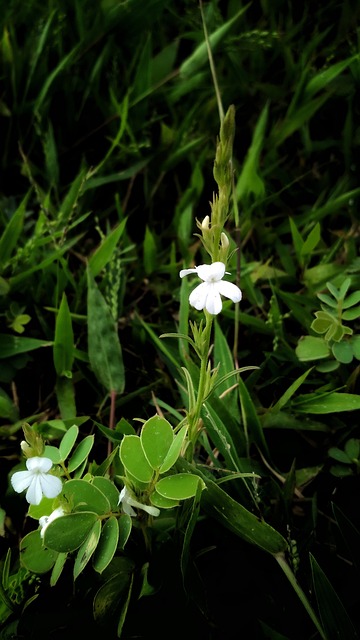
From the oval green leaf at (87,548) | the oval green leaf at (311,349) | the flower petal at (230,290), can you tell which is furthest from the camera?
the oval green leaf at (311,349)

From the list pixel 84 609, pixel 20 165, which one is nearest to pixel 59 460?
pixel 84 609

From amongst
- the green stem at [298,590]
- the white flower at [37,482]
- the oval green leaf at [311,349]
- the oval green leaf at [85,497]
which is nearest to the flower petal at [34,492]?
the white flower at [37,482]

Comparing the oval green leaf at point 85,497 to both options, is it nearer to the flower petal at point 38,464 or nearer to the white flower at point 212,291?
the flower petal at point 38,464

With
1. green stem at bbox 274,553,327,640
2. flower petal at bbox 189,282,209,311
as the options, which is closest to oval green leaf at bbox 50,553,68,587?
green stem at bbox 274,553,327,640

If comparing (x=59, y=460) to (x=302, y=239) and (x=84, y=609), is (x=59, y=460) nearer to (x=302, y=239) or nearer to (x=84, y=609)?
(x=84, y=609)

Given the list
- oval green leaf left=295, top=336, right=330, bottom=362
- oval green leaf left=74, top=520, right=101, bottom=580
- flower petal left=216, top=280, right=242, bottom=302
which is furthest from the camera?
oval green leaf left=295, top=336, right=330, bottom=362

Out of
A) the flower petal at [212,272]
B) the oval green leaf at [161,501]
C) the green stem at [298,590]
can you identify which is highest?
the flower petal at [212,272]

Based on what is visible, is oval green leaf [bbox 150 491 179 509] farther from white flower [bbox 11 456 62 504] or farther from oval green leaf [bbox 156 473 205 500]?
white flower [bbox 11 456 62 504]
